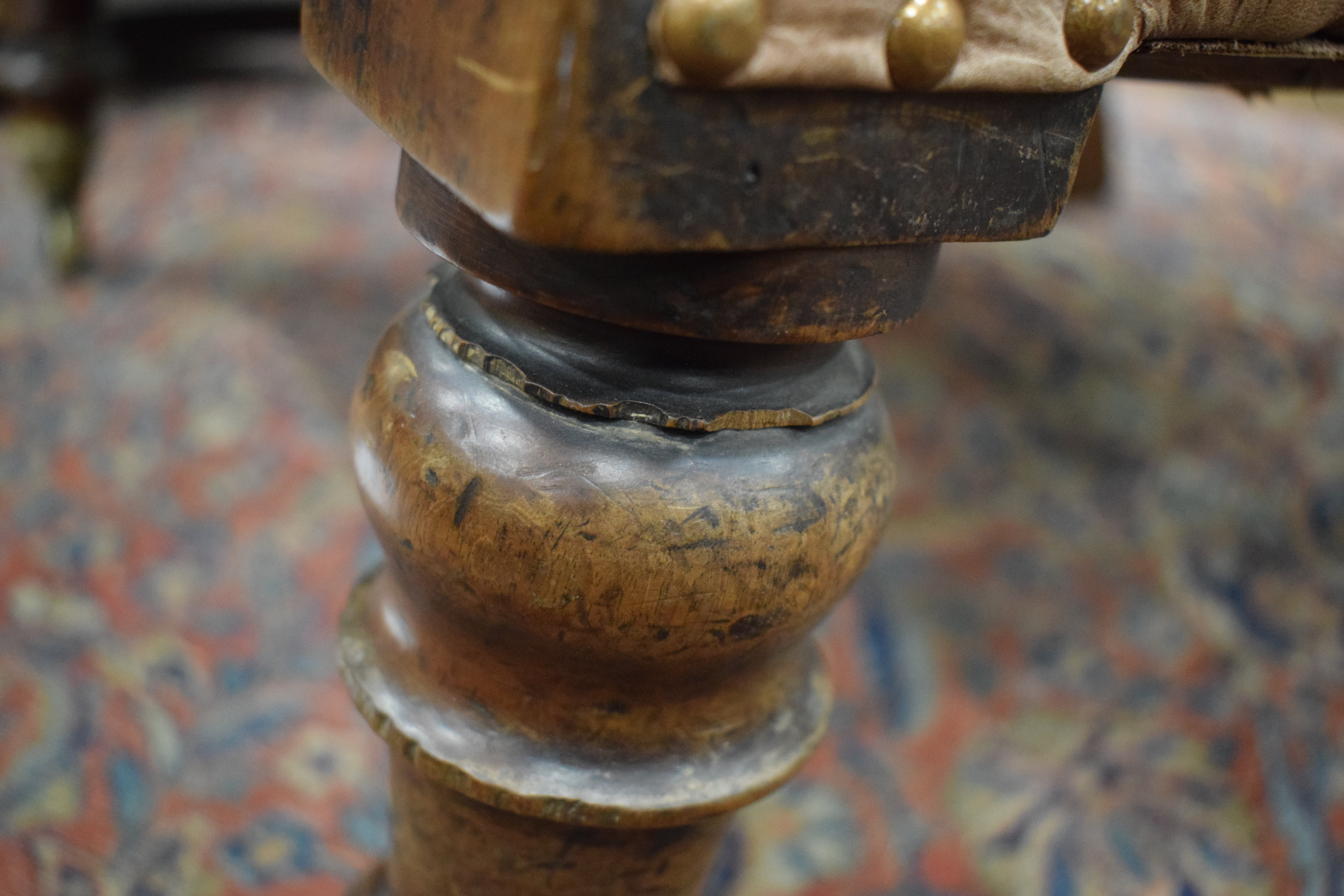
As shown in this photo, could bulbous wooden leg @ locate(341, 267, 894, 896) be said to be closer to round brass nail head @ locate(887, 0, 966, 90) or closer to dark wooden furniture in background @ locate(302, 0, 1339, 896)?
dark wooden furniture in background @ locate(302, 0, 1339, 896)

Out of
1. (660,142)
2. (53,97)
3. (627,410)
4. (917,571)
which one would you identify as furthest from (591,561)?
(53,97)

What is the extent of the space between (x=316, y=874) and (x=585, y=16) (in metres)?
0.73

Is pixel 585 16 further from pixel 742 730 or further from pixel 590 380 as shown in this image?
pixel 742 730

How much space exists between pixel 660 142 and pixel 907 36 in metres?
0.09

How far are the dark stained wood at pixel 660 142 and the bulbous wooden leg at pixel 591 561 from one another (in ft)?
0.29

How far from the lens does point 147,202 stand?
166 cm

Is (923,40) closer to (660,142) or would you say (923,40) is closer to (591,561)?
(660,142)

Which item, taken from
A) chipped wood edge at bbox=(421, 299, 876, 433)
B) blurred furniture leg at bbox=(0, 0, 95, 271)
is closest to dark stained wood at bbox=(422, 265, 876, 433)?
chipped wood edge at bbox=(421, 299, 876, 433)

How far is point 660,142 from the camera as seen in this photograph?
1.10ft

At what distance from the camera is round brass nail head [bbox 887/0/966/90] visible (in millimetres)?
351

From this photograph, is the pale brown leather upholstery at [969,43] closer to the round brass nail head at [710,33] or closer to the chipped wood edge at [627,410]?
the round brass nail head at [710,33]

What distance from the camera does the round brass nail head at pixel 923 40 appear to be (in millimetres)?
351

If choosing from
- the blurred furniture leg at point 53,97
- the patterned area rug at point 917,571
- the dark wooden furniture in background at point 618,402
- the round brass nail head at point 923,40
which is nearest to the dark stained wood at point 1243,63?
the dark wooden furniture in background at point 618,402

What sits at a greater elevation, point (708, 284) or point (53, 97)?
point (708, 284)
